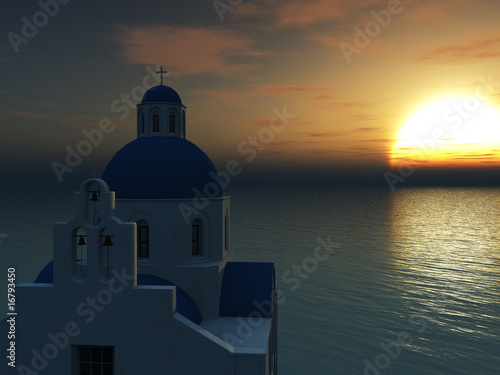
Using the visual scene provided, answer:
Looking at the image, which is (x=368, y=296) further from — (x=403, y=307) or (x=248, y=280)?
(x=248, y=280)

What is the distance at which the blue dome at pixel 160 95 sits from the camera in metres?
19.0

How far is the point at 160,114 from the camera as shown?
18.8m

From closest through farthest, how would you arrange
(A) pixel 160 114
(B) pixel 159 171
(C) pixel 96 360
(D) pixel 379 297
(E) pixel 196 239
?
1. (C) pixel 96 360
2. (B) pixel 159 171
3. (E) pixel 196 239
4. (A) pixel 160 114
5. (D) pixel 379 297

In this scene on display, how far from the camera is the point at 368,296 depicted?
42438 mm

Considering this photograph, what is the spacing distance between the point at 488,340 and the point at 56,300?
111ft

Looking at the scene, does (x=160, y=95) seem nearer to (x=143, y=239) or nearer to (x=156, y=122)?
(x=156, y=122)

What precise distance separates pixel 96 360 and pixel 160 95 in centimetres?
1210

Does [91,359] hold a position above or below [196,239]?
below

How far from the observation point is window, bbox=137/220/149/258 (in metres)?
16.7

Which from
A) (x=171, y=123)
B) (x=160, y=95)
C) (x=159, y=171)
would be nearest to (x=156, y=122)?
(x=171, y=123)

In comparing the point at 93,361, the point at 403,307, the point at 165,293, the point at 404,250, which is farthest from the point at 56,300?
the point at 404,250

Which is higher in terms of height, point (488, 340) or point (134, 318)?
point (134, 318)

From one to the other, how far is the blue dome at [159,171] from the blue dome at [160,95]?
2095 millimetres

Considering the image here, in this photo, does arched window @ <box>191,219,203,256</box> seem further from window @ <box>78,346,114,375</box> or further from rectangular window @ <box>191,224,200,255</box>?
window @ <box>78,346,114,375</box>
